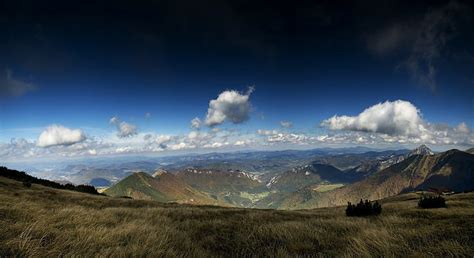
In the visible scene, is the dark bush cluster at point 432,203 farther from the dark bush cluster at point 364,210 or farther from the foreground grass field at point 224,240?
the foreground grass field at point 224,240

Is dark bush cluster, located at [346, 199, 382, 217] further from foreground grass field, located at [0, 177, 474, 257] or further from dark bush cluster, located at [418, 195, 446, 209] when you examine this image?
foreground grass field, located at [0, 177, 474, 257]

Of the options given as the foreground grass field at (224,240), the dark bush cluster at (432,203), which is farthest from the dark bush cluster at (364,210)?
the foreground grass field at (224,240)

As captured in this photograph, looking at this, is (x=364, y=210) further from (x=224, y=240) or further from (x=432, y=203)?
(x=224, y=240)

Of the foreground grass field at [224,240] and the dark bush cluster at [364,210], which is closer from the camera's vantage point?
the foreground grass field at [224,240]

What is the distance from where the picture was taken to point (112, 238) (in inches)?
265

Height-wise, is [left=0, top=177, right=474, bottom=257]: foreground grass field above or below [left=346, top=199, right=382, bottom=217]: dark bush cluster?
above

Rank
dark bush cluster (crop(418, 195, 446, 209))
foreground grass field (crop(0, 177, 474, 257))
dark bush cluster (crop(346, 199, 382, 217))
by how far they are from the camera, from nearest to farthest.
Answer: foreground grass field (crop(0, 177, 474, 257)) < dark bush cluster (crop(346, 199, 382, 217)) < dark bush cluster (crop(418, 195, 446, 209))

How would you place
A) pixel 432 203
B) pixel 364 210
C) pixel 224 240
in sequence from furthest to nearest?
pixel 432 203 < pixel 364 210 < pixel 224 240

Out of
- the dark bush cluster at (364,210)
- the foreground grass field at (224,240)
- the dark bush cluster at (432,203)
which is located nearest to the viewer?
the foreground grass field at (224,240)

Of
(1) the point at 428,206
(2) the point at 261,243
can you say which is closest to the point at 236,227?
(2) the point at 261,243

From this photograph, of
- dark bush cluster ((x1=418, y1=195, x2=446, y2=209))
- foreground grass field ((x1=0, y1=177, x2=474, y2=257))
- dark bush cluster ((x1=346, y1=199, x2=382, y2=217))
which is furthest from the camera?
dark bush cluster ((x1=418, y1=195, x2=446, y2=209))

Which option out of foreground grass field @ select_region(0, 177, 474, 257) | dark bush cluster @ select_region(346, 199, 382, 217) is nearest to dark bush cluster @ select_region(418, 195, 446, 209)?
dark bush cluster @ select_region(346, 199, 382, 217)

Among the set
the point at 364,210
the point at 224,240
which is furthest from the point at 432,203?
the point at 224,240

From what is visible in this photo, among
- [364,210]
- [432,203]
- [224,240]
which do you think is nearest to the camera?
[224,240]
